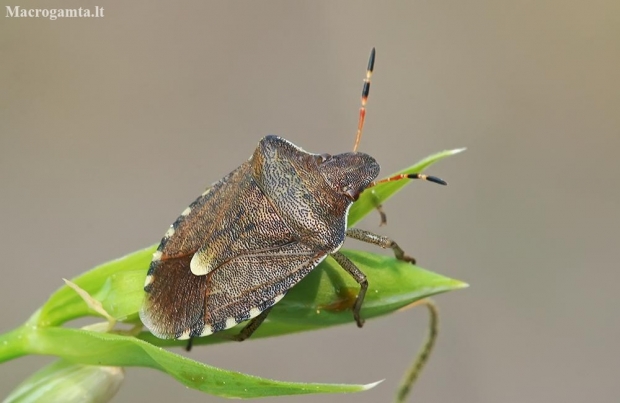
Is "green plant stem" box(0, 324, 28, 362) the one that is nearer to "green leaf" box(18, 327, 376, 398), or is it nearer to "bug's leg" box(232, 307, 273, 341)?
"green leaf" box(18, 327, 376, 398)

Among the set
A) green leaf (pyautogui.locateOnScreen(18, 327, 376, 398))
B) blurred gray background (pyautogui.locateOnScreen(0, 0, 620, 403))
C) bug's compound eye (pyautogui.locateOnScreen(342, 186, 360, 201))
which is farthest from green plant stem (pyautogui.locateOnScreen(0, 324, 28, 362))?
blurred gray background (pyautogui.locateOnScreen(0, 0, 620, 403))

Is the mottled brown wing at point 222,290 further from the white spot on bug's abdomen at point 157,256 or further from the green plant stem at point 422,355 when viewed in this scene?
the green plant stem at point 422,355

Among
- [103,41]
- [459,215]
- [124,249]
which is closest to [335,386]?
[124,249]

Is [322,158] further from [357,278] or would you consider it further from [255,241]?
[357,278]

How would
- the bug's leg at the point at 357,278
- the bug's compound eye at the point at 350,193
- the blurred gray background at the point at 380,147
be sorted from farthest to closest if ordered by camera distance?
the blurred gray background at the point at 380,147 < the bug's compound eye at the point at 350,193 < the bug's leg at the point at 357,278

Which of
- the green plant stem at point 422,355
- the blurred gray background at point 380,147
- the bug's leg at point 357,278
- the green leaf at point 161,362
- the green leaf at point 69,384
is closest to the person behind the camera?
the green leaf at point 161,362

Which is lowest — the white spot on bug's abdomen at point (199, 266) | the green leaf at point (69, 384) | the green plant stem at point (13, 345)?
the green leaf at point (69, 384)

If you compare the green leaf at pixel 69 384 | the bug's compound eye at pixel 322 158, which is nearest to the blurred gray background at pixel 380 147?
the bug's compound eye at pixel 322 158

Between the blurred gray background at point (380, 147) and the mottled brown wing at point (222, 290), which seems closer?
the mottled brown wing at point (222, 290)
